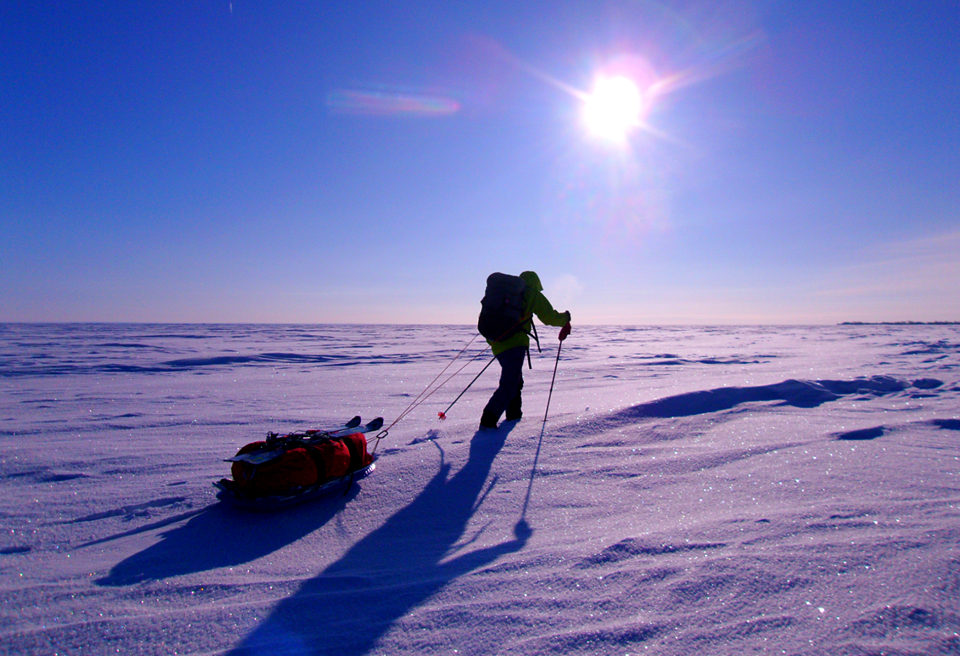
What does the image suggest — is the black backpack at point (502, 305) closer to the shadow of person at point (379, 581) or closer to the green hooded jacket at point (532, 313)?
the green hooded jacket at point (532, 313)

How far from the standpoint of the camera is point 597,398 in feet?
20.2

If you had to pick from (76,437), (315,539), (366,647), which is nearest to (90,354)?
(76,437)

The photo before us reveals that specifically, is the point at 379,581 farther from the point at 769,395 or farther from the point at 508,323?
the point at 769,395

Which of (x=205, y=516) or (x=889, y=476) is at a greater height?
(x=889, y=476)

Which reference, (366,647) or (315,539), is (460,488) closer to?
(315,539)

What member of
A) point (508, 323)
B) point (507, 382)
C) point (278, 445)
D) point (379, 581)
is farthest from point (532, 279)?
point (379, 581)

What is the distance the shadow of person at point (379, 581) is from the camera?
154 cm

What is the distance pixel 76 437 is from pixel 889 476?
662 centimetres

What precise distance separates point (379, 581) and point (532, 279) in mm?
3246

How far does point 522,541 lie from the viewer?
7.34 feet

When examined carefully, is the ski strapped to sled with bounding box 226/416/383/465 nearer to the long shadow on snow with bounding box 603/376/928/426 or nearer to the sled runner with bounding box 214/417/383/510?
the sled runner with bounding box 214/417/383/510

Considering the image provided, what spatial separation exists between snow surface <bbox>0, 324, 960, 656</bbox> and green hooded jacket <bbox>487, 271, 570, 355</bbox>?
80cm

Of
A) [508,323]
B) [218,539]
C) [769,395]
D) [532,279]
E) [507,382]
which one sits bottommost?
[218,539]

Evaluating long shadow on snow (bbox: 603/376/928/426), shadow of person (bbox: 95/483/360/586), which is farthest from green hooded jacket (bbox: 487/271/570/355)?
shadow of person (bbox: 95/483/360/586)
